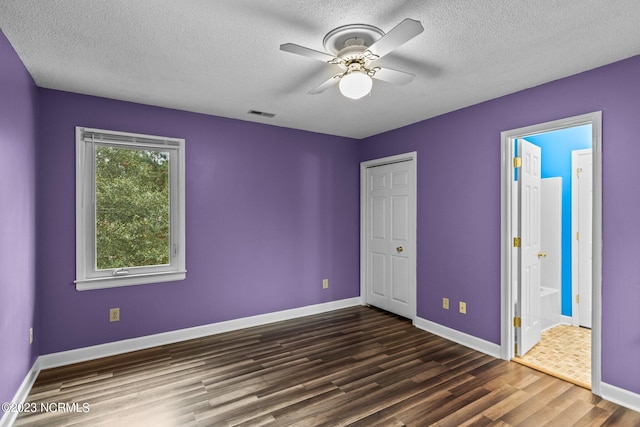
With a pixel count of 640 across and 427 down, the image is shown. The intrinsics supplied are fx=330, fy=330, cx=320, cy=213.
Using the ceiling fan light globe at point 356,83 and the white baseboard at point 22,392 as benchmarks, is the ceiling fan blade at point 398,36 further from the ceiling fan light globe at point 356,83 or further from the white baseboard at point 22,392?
the white baseboard at point 22,392

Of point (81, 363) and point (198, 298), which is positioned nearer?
point (81, 363)

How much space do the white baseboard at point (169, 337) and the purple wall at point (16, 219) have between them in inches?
9.3

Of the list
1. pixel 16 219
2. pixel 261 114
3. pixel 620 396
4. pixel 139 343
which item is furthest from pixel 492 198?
pixel 16 219

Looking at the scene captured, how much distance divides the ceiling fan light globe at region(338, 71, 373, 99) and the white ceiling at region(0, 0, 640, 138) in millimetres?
283

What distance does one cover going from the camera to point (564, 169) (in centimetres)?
387

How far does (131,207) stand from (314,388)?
2.42 m

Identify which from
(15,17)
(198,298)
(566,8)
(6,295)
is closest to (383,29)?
(566,8)

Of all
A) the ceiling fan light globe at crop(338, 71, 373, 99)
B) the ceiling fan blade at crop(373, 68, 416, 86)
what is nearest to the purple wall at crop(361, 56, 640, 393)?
the ceiling fan blade at crop(373, 68, 416, 86)

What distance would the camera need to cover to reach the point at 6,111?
2045 mm

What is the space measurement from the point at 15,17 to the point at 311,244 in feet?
11.1

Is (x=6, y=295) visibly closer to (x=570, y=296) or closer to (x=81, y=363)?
(x=81, y=363)

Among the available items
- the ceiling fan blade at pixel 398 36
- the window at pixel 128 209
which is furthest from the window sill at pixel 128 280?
the ceiling fan blade at pixel 398 36

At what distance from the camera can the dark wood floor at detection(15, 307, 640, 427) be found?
7.14 ft

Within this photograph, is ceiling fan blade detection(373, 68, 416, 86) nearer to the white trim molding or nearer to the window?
the window
